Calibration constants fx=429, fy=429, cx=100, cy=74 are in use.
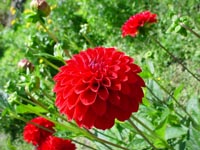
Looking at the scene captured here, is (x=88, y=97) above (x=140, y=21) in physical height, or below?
below

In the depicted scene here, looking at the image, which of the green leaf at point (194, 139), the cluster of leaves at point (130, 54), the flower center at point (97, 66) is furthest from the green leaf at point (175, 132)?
the flower center at point (97, 66)

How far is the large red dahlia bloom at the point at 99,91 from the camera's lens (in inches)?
37.3

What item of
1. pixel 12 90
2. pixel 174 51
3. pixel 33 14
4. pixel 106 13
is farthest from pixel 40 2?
pixel 106 13

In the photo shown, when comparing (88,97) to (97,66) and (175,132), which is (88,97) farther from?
(175,132)

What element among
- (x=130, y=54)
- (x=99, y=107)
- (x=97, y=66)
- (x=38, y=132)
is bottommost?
(x=99, y=107)

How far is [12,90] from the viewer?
1.30 meters

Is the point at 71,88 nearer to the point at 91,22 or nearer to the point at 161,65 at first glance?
the point at 161,65

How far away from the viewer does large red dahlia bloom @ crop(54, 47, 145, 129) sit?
95 centimetres

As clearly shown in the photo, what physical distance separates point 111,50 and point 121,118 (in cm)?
19

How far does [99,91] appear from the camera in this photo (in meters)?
0.97

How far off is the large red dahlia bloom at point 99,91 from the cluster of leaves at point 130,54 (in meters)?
0.16

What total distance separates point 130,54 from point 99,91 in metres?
2.07

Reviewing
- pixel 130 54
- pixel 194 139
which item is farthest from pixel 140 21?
pixel 130 54

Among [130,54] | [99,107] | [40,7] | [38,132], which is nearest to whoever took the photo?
[99,107]
